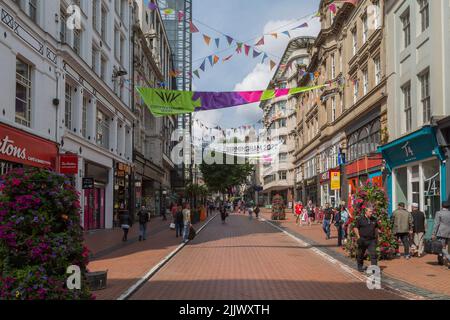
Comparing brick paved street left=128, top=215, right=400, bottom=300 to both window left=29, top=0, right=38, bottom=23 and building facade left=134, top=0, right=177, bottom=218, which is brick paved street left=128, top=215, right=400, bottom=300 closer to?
window left=29, top=0, right=38, bottom=23

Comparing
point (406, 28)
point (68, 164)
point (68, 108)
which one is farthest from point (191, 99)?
point (406, 28)

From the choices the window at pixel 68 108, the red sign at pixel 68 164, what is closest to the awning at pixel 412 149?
the red sign at pixel 68 164

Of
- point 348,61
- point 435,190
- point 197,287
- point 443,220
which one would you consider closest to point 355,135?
point 348,61

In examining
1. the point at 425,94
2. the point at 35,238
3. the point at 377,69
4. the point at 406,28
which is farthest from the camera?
the point at 377,69

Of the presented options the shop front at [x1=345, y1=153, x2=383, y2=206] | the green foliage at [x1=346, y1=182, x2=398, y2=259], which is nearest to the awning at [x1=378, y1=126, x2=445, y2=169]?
the shop front at [x1=345, y1=153, x2=383, y2=206]

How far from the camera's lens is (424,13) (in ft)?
62.2

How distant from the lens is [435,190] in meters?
18.2

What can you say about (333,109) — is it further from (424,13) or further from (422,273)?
(422,273)

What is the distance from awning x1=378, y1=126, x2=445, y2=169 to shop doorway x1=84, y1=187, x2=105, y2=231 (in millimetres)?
16132

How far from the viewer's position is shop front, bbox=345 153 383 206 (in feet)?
82.9

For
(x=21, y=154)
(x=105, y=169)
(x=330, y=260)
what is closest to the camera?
(x=330, y=260)

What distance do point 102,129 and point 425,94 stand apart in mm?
19948
